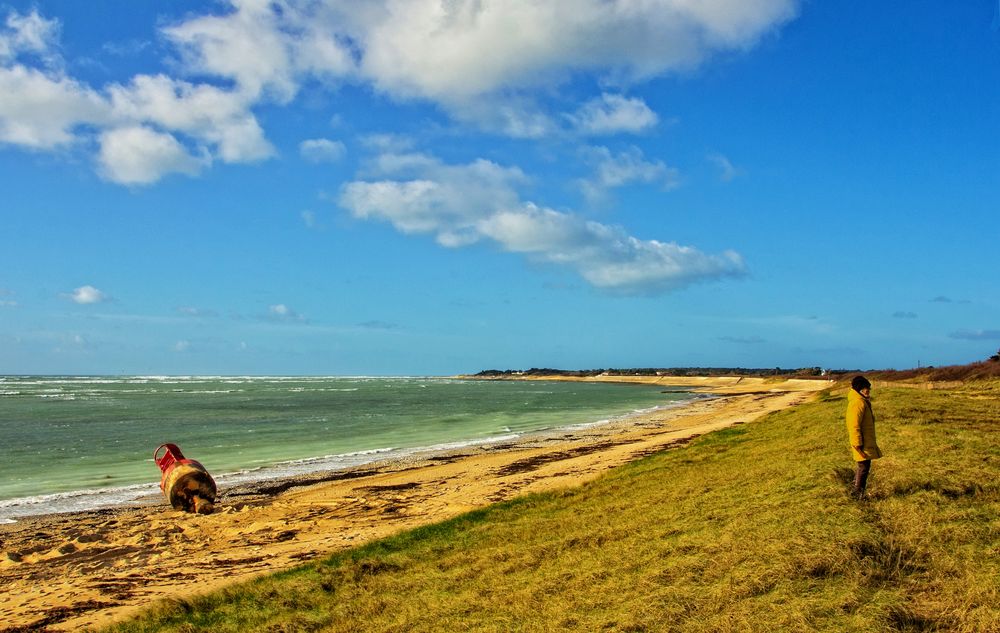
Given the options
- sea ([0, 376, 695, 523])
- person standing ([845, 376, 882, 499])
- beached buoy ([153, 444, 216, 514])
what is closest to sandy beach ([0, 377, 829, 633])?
beached buoy ([153, 444, 216, 514])

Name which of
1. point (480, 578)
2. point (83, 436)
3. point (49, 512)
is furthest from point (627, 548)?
point (83, 436)

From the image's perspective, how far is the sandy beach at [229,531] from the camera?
1108 cm

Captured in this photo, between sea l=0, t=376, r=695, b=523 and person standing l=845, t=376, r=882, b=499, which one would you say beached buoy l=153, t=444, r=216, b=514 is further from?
person standing l=845, t=376, r=882, b=499

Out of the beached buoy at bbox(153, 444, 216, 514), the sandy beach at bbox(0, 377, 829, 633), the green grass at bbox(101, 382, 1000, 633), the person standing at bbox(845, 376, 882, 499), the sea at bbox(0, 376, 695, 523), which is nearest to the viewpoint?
the green grass at bbox(101, 382, 1000, 633)

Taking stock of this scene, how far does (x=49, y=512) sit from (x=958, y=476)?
70.2ft

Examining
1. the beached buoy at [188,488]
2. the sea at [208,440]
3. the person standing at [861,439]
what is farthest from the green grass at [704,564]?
the sea at [208,440]

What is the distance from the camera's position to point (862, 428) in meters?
9.73

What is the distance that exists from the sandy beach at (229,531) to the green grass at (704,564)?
2017 millimetres

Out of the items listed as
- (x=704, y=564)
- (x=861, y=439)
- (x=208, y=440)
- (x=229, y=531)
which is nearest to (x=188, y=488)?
(x=229, y=531)

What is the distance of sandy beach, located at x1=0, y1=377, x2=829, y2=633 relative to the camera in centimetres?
1108

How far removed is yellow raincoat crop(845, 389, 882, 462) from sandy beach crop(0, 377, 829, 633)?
9009mm

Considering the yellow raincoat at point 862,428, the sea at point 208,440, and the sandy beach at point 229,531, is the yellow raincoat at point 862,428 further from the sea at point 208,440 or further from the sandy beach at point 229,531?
the sea at point 208,440

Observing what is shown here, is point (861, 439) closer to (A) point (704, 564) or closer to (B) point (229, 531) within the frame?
(A) point (704, 564)

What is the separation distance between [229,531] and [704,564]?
39.4 ft
